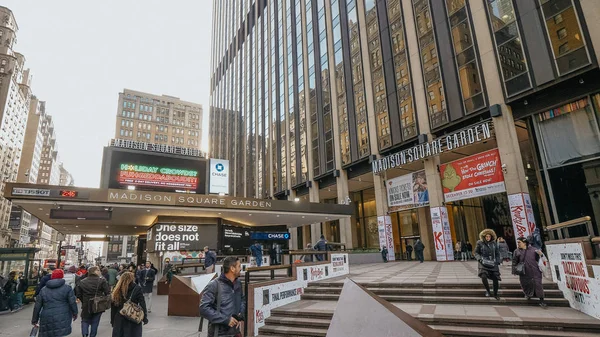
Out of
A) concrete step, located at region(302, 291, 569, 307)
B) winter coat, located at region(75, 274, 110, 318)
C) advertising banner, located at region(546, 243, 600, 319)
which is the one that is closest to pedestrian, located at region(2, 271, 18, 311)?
winter coat, located at region(75, 274, 110, 318)

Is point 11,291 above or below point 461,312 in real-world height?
above

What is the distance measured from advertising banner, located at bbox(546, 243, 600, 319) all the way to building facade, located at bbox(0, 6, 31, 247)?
4242 inches

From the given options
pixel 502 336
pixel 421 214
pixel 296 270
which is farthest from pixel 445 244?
pixel 502 336

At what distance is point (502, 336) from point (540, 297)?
2.18 metres

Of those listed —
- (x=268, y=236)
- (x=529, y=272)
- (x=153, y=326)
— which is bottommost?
(x=153, y=326)

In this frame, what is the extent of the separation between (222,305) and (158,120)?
364 ft

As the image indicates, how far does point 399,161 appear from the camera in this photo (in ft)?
78.5

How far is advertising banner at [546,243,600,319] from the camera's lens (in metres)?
A: 5.77

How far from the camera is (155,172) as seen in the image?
23.9 meters

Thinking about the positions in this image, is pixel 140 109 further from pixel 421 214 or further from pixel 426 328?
pixel 426 328

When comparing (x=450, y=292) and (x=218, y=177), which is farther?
(x=218, y=177)

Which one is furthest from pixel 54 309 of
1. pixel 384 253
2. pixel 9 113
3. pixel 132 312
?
pixel 9 113

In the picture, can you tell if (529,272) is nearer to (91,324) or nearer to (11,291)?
(91,324)

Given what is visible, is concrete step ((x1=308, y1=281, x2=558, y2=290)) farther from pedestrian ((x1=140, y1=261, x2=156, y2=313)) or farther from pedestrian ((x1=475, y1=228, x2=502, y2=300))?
pedestrian ((x1=140, y1=261, x2=156, y2=313))
